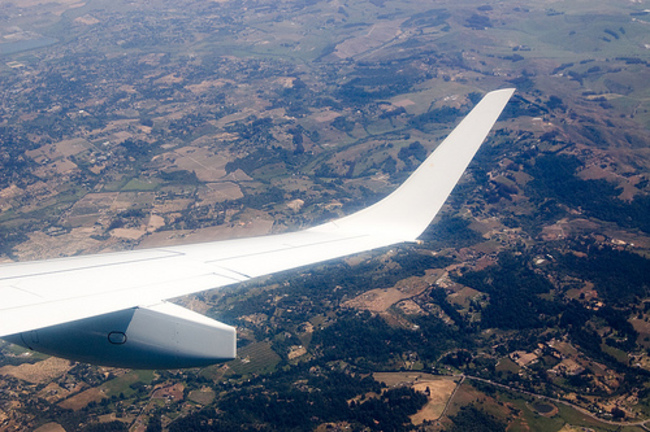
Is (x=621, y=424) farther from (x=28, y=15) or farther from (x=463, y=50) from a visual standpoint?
(x=28, y=15)

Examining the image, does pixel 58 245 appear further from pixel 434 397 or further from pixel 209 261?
pixel 209 261

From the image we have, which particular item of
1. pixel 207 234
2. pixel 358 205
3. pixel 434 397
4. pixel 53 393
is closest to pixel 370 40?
pixel 358 205

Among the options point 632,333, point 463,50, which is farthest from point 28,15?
point 632,333

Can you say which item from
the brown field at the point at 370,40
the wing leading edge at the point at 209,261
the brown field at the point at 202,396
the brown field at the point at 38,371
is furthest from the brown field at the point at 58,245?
the brown field at the point at 370,40

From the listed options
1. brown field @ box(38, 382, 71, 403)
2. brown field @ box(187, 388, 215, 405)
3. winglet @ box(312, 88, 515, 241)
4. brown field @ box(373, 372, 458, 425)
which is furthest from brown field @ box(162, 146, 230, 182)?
winglet @ box(312, 88, 515, 241)

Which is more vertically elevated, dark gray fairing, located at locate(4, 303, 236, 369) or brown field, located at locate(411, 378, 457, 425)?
dark gray fairing, located at locate(4, 303, 236, 369)

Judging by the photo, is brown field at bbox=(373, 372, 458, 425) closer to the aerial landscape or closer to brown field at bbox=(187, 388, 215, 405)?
the aerial landscape
